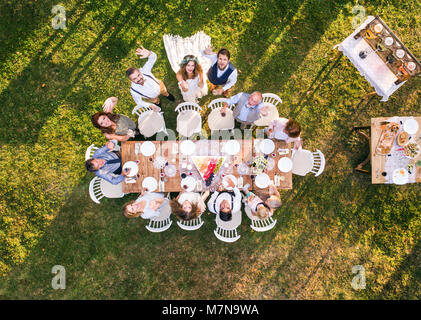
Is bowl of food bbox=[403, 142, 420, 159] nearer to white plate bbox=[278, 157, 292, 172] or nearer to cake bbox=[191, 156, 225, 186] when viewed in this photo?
white plate bbox=[278, 157, 292, 172]

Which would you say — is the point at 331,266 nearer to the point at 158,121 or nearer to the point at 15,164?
the point at 158,121

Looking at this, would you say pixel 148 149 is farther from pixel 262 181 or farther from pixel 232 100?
pixel 262 181

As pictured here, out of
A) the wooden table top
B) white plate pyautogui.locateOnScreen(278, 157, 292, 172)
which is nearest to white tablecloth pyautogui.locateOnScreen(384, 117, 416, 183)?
the wooden table top

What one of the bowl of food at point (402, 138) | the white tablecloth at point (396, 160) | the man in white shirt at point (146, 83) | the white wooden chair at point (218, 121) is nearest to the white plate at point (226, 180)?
the white wooden chair at point (218, 121)

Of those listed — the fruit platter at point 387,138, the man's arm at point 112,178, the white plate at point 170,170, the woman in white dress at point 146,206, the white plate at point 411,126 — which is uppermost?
the white plate at point 411,126

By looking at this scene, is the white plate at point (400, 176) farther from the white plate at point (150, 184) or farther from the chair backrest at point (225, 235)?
the white plate at point (150, 184)

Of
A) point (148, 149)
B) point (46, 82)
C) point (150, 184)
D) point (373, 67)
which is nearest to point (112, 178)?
point (150, 184)
